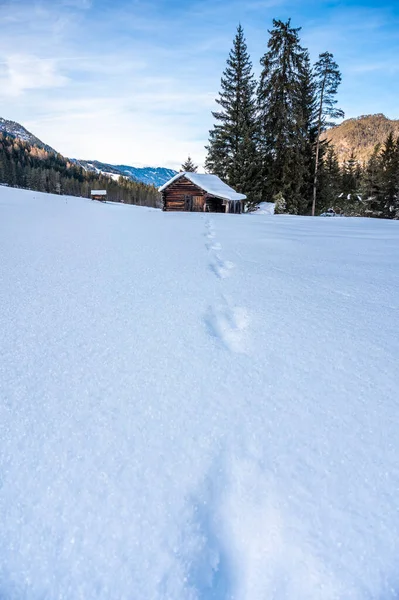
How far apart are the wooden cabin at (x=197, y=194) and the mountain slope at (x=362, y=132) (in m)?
164

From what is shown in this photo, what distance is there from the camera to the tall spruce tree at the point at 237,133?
2056cm

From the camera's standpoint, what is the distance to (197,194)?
18.9 metres

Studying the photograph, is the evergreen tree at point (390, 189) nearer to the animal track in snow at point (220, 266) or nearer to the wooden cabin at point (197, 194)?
the wooden cabin at point (197, 194)

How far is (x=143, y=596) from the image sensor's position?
25.1 inches

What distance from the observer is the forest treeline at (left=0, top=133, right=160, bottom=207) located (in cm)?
6881

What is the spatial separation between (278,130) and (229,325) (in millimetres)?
22610

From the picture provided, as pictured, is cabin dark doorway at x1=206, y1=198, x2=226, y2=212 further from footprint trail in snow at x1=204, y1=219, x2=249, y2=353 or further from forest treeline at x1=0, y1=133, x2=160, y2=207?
forest treeline at x1=0, y1=133, x2=160, y2=207

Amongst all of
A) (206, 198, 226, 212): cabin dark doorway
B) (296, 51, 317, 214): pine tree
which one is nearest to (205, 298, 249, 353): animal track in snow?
(206, 198, 226, 212): cabin dark doorway

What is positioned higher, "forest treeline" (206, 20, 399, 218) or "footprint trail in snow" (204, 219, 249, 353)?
"forest treeline" (206, 20, 399, 218)

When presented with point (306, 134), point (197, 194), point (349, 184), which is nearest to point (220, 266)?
point (197, 194)

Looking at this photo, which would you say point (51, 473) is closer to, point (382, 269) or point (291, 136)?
point (382, 269)

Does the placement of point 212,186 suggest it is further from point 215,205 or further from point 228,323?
point 228,323

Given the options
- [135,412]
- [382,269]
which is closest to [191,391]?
[135,412]

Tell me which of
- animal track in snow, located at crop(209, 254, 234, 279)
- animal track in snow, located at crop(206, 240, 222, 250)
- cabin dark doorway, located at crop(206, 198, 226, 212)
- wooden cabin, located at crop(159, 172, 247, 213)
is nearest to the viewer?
animal track in snow, located at crop(209, 254, 234, 279)
